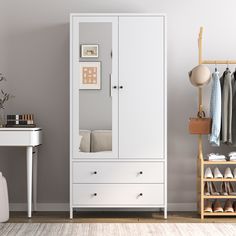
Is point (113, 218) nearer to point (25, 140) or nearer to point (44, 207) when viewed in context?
point (44, 207)

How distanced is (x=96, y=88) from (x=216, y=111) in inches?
45.2

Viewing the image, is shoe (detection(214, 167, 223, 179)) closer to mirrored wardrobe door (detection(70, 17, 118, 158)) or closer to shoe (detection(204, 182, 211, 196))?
shoe (detection(204, 182, 211, 196))

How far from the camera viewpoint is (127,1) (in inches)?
222

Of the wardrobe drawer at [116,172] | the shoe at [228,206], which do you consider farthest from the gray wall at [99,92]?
the shoe at [228,206]

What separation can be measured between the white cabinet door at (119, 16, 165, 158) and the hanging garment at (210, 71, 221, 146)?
1.55ft

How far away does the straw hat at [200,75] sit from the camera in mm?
5184

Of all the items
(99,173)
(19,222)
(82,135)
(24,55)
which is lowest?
(19,222)

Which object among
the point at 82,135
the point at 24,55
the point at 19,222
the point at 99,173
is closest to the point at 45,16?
the point at 24,55

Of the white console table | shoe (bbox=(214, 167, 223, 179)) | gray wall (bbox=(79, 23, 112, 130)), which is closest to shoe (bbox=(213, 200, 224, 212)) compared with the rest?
shoe (bbox=(214, 167, 223, 179))

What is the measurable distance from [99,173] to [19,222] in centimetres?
86

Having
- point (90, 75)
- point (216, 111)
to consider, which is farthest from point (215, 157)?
point (90, 75)

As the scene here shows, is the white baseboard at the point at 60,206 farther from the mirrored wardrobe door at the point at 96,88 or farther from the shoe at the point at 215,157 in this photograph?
the mirrored wardrobe door at the point at 96,88

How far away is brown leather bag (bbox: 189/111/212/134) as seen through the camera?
17.3 feet

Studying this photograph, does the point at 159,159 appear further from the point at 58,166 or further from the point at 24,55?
the point at 24,55
